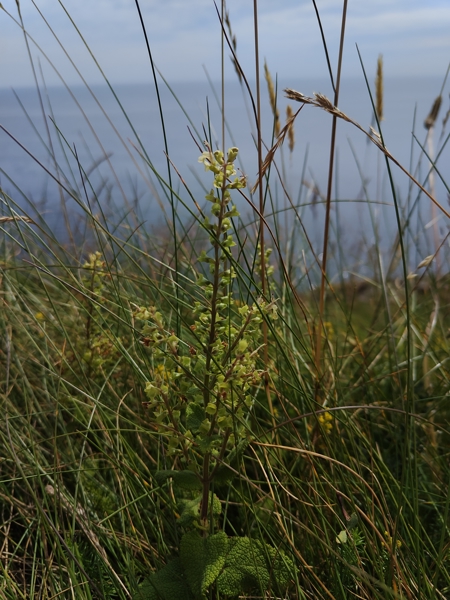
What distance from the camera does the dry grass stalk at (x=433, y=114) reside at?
2.05m

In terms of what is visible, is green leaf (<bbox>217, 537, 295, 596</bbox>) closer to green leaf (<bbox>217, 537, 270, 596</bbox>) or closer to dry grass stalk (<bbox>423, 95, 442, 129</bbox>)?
green leaf (<bbox>217, 537, 270, 596</bbox>)

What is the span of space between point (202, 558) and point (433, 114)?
1692mm

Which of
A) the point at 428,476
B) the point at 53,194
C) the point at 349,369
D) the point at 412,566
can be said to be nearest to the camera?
the point at 412,566

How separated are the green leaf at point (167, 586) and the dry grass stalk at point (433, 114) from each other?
1.69 metres

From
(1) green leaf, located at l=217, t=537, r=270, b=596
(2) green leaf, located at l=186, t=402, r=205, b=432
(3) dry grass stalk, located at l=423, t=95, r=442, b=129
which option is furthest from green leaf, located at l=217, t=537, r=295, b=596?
(3) dry grass stalk, located at l=423, t=95, r=442, b=129

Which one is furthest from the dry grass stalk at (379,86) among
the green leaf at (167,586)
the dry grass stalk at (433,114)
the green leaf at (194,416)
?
the green leaf at (167,586)

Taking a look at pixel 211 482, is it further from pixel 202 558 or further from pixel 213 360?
pixel 213 360

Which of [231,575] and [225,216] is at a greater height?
[225,216]

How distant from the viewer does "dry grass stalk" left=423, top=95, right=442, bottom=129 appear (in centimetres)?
205

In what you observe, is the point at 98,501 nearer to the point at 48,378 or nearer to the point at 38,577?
the point at 38,577

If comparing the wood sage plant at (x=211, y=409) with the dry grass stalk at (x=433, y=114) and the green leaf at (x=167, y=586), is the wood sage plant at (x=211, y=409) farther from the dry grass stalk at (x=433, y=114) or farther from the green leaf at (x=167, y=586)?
the dry grass stalk at (x=433, y=114)

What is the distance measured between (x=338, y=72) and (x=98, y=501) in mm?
1270

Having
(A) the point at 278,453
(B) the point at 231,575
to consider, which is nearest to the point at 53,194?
(A) the point at 278,453

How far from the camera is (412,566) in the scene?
1294 mm
